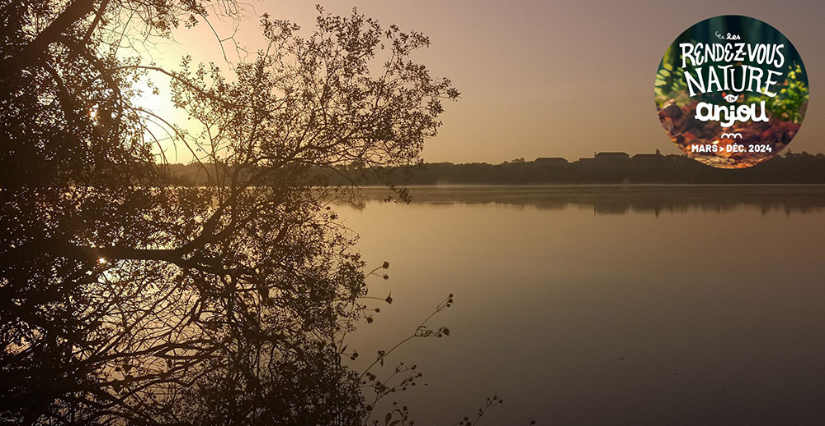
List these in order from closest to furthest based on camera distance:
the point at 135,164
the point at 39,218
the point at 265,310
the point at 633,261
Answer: the point at 39,218 → the point at 135,164 → the point at 265,310 → the point at 633,261

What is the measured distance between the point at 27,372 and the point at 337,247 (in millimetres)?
3265

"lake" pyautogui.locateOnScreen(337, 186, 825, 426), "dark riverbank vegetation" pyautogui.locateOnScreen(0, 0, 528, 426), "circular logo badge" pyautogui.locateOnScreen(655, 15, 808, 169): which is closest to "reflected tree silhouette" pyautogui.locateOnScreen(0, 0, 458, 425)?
"dark riverbank vegetation" pyautogui.locateOnScreen(0, 0, 528, 426)

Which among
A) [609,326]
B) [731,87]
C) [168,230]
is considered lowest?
[609,326]

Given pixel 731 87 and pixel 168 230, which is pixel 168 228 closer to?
pixel 168 230

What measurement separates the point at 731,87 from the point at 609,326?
910 cm

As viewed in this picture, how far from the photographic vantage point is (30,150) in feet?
17.4

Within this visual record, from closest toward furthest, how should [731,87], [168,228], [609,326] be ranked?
[168,228], [609,326], [731,87]

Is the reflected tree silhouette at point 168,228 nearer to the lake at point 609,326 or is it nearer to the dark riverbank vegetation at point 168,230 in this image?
the dark riverbank vegetation at point 168,230

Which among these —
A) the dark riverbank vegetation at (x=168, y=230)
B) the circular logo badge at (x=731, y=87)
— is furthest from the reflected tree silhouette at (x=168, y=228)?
the circular logo badge at (x=731, y=87)

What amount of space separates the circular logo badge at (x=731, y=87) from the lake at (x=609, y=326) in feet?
16.3

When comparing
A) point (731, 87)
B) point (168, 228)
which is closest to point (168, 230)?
point (168, 228)

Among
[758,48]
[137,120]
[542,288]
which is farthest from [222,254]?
[758,48]

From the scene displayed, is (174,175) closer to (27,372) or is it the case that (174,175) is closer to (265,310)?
(265,310)

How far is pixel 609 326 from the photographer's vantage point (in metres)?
15.4
